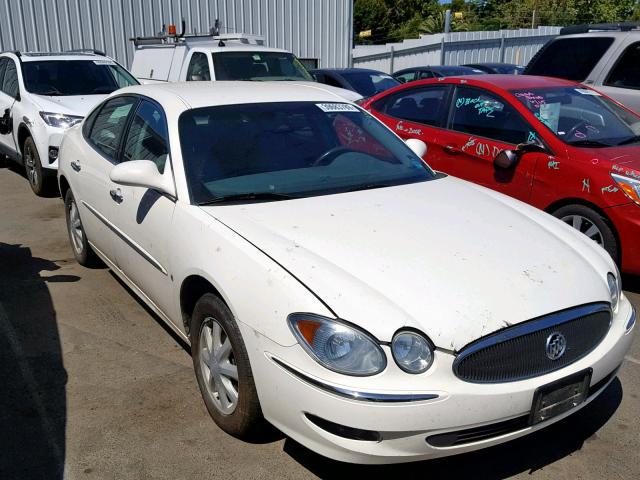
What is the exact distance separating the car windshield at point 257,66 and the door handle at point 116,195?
19.3ft

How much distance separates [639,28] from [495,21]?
3397cm

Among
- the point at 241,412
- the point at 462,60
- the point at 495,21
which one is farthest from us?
the point at 495,21

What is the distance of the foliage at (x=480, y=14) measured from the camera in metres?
35.3

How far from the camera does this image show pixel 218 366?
2943mm

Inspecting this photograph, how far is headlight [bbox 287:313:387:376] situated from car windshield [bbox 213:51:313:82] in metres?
7.72

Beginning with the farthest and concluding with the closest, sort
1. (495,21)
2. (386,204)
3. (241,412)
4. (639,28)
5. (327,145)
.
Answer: (495,21) → (639,28) → (327,145) → (386,204) → (241,412)

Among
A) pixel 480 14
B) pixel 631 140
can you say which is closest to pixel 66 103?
pixel 631 140

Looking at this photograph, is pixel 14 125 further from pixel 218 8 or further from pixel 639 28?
pixel 218 8

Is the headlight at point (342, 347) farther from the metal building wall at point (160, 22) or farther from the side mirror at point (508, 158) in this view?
the metal building wall at point (160, 22)

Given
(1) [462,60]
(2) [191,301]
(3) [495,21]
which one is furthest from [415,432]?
(3) [495,21]

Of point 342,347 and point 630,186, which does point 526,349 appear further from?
point 630,186

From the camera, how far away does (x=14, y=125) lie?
7926 millimetres

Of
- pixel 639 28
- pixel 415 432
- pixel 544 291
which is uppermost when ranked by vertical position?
pixel 639 28

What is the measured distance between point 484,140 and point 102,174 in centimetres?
313
